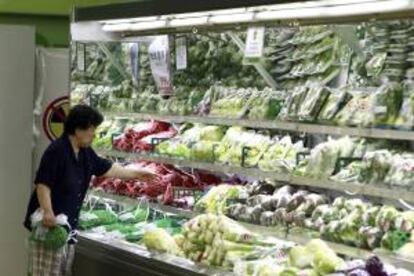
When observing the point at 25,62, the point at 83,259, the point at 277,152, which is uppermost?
the point at 25,62

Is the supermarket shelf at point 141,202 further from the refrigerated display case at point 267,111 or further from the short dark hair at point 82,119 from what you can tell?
the short dark hair at point 82,119

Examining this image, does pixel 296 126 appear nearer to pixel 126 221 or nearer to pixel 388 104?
pixel 388 104

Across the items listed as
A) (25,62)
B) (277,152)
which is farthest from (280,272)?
(25,62)

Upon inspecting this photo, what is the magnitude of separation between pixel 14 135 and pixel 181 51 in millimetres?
2566

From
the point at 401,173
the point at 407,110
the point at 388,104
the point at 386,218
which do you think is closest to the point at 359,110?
the point at 388,104

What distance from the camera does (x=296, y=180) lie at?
13.5 feet

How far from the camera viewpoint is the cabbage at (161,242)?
184 inches

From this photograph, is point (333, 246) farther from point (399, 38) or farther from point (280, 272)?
point (399, 38)

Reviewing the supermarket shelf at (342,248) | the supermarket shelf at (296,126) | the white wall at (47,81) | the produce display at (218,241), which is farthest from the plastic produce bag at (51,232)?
the white wall at (47,81)

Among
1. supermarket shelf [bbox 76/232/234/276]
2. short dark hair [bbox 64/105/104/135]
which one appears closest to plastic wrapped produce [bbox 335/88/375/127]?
supermarket shelf [bbox 76/232/234/276]

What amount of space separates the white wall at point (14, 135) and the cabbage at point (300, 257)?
3.80 metres

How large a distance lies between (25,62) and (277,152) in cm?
341

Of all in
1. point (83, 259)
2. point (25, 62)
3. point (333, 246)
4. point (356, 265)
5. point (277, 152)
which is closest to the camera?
point (356, 265)

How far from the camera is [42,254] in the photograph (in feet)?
16.1
